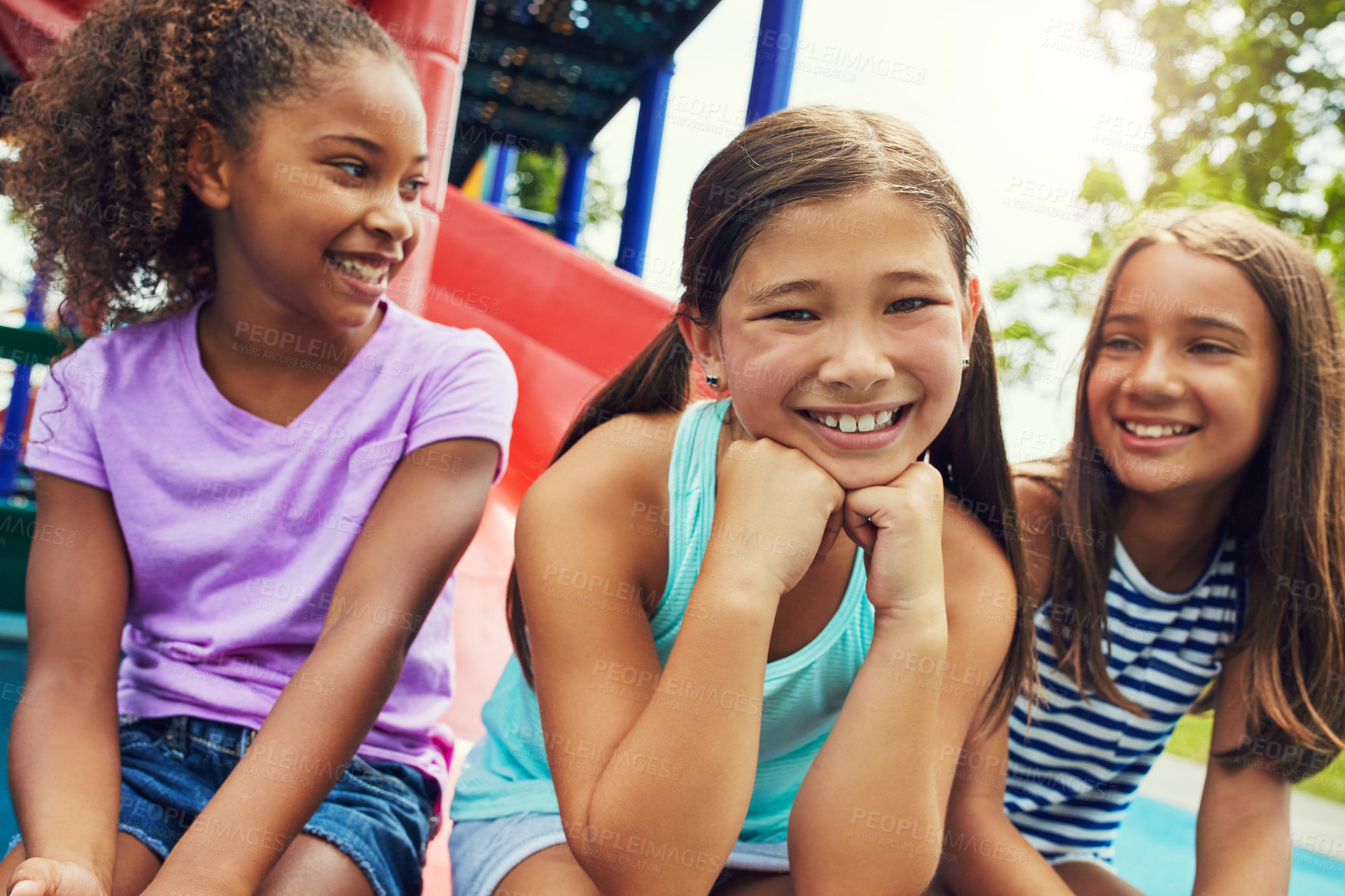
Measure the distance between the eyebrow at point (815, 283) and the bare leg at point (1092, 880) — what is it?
880mm

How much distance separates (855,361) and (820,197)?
0.58 ft

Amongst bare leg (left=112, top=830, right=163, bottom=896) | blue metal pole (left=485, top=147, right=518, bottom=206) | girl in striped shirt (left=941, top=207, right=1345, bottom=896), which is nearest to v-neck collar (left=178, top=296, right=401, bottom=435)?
bare leg (left=112, top=830, right=163, bottom=896)

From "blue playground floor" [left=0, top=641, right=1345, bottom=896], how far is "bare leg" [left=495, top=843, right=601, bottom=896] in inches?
61.8

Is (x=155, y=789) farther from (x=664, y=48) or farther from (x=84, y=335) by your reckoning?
(x=664, y=48)

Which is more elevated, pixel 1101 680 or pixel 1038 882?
pixel 1101 680

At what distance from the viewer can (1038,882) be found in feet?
3.91

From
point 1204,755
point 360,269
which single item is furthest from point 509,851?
point 1204,755

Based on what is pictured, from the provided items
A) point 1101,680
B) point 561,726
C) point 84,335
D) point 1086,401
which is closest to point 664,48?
point 84,335

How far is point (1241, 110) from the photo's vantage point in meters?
7.52

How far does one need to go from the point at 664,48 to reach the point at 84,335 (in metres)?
3.25

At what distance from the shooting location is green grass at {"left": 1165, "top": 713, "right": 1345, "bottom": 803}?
4641mm

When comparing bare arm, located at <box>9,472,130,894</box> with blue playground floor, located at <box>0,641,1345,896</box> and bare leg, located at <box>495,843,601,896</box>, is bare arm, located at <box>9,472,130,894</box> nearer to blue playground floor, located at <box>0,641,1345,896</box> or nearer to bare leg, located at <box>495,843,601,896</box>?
bare leg, located at <box>495,843,601,896</box>

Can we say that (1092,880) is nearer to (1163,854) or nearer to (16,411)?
(1163,854)

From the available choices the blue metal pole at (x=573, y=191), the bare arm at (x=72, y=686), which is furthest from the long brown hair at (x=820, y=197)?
the blue metal pole at (x=573, y=191)
